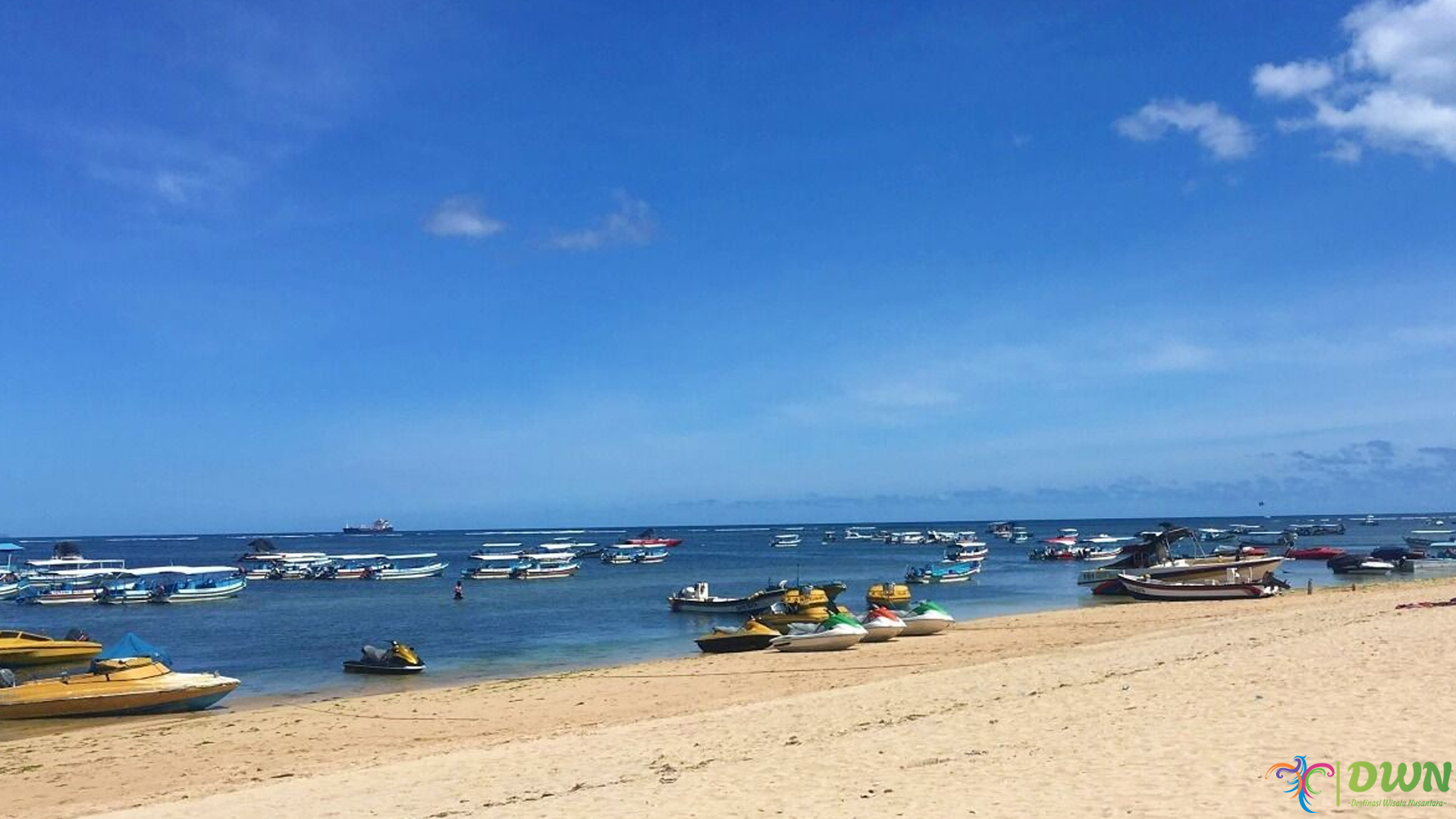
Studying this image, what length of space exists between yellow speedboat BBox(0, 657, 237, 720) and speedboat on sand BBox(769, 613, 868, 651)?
15370 millimetres

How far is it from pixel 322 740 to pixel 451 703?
446 centimetres

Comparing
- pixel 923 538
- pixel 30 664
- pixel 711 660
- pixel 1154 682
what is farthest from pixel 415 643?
pixel 923 538

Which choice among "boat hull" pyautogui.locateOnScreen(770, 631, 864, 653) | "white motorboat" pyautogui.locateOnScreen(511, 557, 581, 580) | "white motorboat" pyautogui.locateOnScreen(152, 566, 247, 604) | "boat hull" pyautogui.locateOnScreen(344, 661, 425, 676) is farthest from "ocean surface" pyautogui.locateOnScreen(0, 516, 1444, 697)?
"boat hull" pyautogui.locateOnScreen(770, 631, 864, 653)

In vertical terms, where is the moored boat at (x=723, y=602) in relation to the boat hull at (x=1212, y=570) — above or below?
below

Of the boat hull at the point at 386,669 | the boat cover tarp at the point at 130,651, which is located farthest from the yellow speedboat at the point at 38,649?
the boat cover tarp at the point at 130,651

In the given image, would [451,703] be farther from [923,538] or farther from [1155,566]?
[923,538]

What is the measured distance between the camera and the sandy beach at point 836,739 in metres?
9.77

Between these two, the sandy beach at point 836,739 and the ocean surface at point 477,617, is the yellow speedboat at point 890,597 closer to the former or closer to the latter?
the ocean surface at point 477,617

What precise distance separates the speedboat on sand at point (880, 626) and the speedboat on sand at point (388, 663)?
543 inches

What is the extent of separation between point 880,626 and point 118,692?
69.0 ft

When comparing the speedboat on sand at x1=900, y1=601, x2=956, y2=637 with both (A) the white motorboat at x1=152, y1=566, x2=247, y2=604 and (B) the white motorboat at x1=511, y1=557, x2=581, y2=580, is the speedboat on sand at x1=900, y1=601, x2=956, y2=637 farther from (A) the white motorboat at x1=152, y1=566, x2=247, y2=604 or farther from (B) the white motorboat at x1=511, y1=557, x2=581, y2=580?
(B) the white motorboat at x1=511, y1=557, x2=581, y2=580

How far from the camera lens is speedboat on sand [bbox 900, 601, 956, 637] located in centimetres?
3419

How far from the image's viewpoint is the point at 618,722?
61.5 feet

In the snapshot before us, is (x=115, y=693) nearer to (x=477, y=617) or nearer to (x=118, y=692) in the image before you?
(x=118, y=692)
